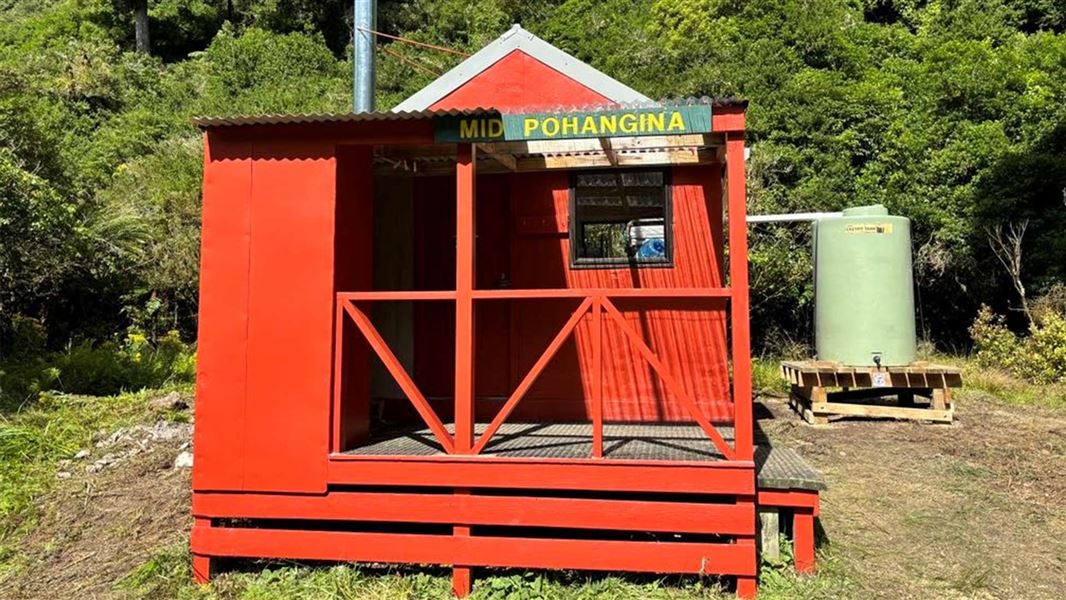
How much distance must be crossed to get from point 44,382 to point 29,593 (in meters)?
6.39

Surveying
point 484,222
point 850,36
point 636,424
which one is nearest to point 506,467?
point 636,424

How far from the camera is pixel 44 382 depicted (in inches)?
382

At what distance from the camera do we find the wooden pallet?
8.21 meters

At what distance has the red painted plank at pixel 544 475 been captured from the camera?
4.03 metres

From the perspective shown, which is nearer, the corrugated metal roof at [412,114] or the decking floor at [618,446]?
the corrugated metal roof at [412,114]

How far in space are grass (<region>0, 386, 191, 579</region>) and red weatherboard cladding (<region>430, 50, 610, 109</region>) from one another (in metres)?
4.95

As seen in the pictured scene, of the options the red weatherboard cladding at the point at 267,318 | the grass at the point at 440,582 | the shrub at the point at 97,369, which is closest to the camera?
the grass at the point at 440,582

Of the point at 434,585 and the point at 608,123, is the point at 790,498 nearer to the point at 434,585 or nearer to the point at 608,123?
the point at 434,585

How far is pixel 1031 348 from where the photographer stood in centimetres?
1134

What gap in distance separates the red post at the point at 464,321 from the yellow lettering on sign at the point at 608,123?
88 centimetres

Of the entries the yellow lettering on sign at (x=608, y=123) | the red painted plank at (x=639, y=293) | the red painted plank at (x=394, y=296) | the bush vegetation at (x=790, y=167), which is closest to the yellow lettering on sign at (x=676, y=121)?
the yellow lettering on sign at (x=608, y=123)

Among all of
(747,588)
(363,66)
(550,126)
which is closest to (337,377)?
(550,126)

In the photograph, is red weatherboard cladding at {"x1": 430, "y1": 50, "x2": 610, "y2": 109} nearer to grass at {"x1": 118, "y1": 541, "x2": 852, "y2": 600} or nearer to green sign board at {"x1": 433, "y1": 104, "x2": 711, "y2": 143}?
green sign board at {"x1": 433, "y1": 104, "x2": 711, "y2": 143}

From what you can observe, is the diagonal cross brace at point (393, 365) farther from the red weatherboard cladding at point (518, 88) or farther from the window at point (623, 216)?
the red weatherboard cladding at point (518, 88)
